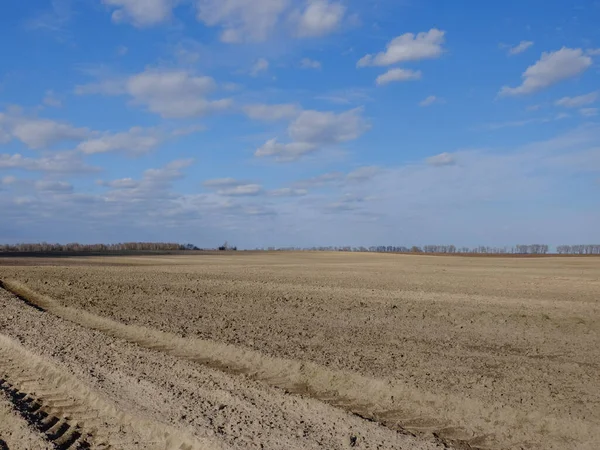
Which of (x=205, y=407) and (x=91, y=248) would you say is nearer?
(x=205, y=407)

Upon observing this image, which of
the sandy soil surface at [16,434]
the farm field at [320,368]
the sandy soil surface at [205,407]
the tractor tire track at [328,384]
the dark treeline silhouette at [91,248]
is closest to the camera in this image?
the sandy soil surface at [205,407]

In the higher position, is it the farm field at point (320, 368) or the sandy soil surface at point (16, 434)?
the farm field at point (320, 368)

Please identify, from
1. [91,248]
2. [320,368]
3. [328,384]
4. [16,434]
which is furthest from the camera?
[91,248]

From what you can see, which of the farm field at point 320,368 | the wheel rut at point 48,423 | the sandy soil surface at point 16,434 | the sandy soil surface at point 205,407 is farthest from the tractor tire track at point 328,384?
the sandy soil surface at point 16,434

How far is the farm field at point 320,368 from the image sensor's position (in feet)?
22.0

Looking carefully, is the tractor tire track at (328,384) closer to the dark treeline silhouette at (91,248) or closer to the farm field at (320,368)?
→ the farm field at (320,368)

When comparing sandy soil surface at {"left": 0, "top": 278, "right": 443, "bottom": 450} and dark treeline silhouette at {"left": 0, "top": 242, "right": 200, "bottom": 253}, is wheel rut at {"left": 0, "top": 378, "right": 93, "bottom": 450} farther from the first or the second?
Result: dark treeline silhouette at {"left": 0, "top": 242, "right": 200, "bottom": 253}

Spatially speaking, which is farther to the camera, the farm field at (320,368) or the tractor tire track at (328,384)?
the tractor tire track at (328,384)

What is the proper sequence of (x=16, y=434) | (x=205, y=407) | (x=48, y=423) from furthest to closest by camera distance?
(x=205, y=407) < (x=48, y=423) < (x=16, y=434)

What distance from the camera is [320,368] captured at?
360 inches

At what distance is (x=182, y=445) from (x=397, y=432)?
2.46 metres

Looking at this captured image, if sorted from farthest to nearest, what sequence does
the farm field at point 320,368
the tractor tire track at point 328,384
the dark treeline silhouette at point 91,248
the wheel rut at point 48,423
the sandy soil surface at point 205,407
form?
the dark treeline silhouette at point 91,248, the tractor tire track at point 328,384, the farm field at point 320,368, the wheel rut at point 48,423, the sandy soil surface at point 205,407

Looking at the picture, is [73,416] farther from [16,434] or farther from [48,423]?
[16,434]

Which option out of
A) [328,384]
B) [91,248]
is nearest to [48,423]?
[328,384]
